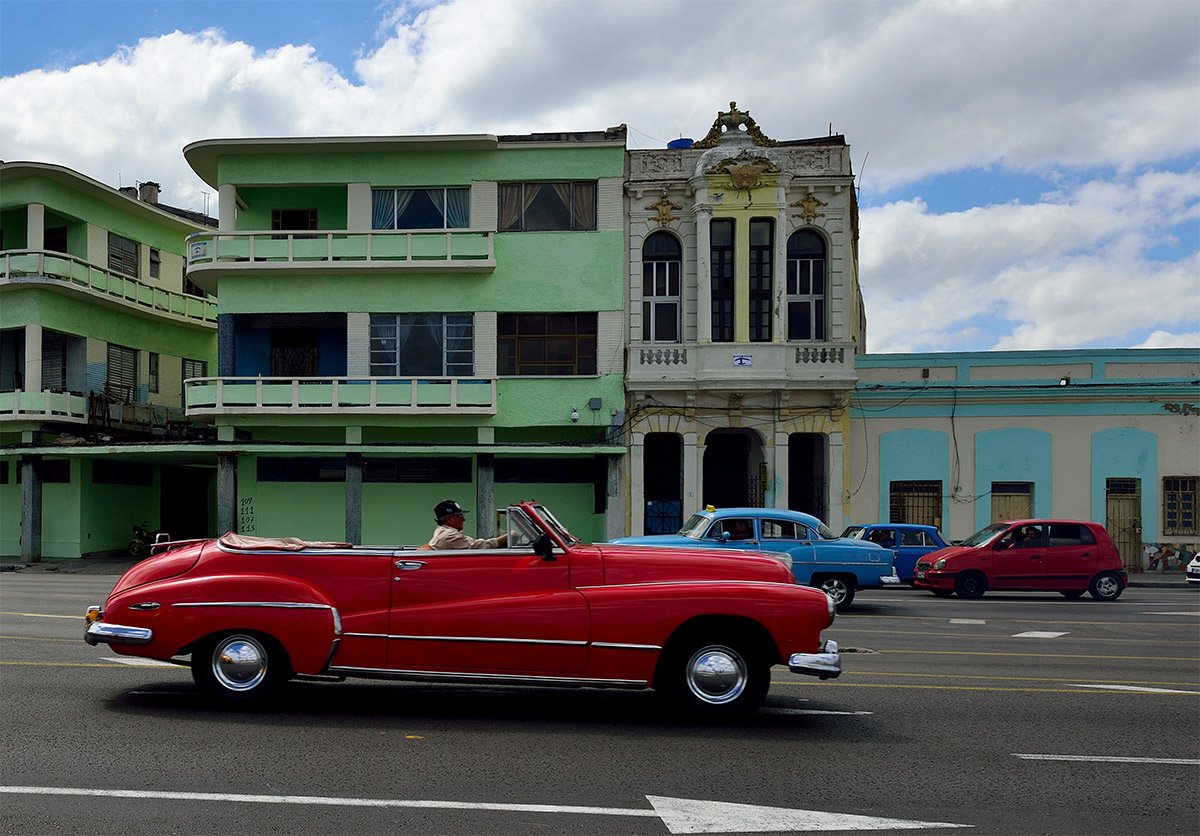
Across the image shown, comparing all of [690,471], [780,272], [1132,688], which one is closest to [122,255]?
[690,471]

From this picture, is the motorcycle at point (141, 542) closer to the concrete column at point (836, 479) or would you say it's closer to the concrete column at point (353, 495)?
the concrete column at point (353, 495)

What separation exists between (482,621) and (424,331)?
22135 millimetres

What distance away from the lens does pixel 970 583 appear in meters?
20.9

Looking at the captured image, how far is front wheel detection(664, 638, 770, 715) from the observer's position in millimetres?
7906

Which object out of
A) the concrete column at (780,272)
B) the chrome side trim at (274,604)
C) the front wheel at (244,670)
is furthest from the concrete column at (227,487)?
the chrome side trim at (274,604)

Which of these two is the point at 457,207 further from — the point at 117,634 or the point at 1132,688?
the point at 1132,688

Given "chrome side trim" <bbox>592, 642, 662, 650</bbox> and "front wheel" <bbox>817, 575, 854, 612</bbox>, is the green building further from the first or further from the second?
"chrome side trim" <bbox>592, 642, 662, 650</bbox>

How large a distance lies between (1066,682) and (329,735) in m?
6.98

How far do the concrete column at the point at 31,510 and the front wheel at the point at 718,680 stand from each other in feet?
89.7

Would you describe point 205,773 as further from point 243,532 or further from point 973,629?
point 243,532

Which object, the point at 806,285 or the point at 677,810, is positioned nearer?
the point at 677,810

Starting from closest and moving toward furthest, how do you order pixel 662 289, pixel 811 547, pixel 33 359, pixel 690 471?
pixel 811 547 < pixel 690 471 < pixel 662 289 < pixel 33 359

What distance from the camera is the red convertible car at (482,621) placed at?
25.7ft

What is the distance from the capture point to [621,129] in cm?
2919
